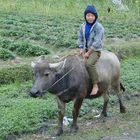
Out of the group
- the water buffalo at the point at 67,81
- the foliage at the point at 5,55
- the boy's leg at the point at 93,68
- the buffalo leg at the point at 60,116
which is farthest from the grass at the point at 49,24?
the buffalo leg at the point at 60,116

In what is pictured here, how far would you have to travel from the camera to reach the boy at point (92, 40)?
7.29m

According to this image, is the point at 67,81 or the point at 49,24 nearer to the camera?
the point at 67,81

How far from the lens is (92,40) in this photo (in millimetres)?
7371

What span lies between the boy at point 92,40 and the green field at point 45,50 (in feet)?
3.13

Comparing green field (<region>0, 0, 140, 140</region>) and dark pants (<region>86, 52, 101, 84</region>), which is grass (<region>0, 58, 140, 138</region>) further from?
dark pants (<region>86, 52, 101, 84</region>)

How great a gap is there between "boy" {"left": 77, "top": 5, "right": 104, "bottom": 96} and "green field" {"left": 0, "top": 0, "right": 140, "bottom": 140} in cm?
95

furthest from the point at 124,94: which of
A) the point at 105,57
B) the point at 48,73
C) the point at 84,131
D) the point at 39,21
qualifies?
the point at 39,21

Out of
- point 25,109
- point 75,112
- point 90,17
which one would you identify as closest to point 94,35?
point 90,17

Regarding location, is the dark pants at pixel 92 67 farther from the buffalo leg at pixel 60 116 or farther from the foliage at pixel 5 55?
the foliage at pixel 5 55

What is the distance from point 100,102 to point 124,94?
0.89 metres

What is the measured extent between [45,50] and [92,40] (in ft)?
15.6

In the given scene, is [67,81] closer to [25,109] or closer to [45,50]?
[25,109]

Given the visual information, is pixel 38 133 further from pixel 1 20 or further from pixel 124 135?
pixel 1 20

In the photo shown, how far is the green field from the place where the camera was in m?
7.48
